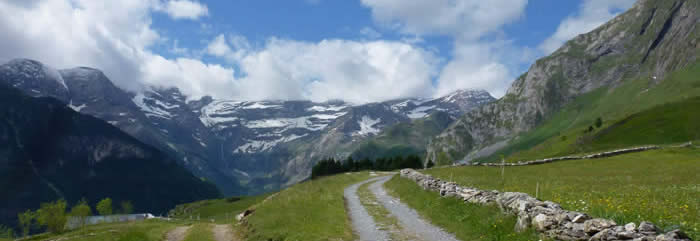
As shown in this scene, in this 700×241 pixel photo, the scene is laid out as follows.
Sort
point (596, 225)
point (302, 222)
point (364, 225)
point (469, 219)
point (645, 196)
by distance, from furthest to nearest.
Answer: point (302, 222) → point (364, 225) → point (645, 196) → point (469, 219) → point (596, 225)

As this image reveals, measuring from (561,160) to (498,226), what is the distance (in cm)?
6265

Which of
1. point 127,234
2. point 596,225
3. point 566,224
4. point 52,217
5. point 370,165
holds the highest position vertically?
point 370,165

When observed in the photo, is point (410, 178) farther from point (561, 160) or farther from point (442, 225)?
point (561, 160)

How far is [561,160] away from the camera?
7288cm

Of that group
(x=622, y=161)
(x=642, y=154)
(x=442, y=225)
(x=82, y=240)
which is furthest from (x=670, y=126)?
(x=82, y=240)

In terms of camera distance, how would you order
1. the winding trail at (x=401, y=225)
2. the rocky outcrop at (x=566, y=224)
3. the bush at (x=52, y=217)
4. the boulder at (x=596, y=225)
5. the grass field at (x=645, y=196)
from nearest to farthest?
1. the rocky outcrop at (x=566, y=224)
2. the boulder at (x=596, y=225)
3. the grass field at (x=645, y=196)
4. the winding trail at (x=401, y=225)
5. the bush at (x=52, y=217)

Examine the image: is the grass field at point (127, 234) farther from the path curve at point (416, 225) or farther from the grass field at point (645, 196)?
the grass field at point (645, 196)

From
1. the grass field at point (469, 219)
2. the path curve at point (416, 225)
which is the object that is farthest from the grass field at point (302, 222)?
the grass field at point (469, 219)

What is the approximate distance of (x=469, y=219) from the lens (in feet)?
75.8

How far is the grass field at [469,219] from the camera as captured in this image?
18641mm

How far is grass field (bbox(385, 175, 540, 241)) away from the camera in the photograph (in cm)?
1864

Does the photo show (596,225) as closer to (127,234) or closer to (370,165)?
(127,234)

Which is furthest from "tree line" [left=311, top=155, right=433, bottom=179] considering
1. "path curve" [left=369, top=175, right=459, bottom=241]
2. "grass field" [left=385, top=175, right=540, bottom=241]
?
"grass field" [left=385, top=175, right=540, bottom=241]

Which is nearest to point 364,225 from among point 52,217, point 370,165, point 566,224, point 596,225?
point 566,224
